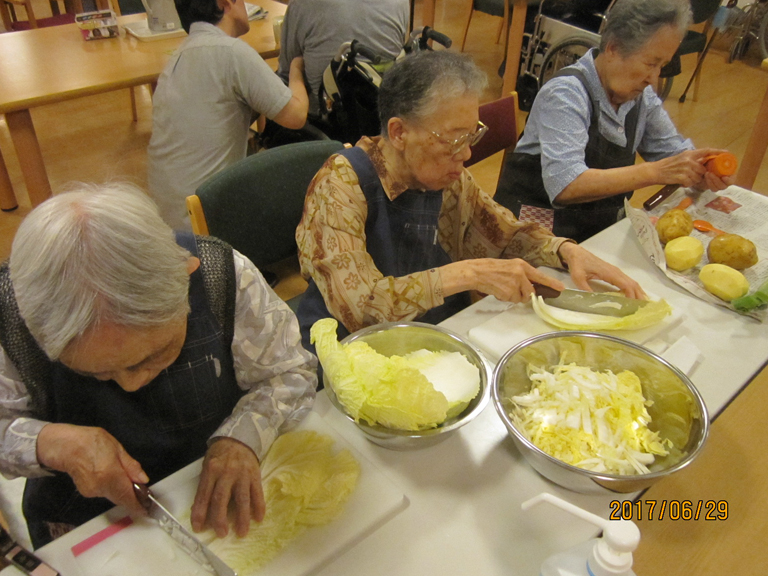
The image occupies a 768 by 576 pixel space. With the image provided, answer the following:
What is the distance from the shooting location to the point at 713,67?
531cm

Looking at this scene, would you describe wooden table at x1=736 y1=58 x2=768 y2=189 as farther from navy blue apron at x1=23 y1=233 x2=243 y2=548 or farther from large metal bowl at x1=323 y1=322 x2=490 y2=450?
navy blue apron at x1=23 y1=233 x2=243 y2=548

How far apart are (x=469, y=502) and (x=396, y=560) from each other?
156 millimetres

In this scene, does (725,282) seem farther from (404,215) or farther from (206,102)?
(206,102)

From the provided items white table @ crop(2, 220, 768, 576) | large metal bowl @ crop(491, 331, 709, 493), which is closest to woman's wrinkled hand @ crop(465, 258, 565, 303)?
large metal bowl @ crop(491, 331, 709, 493)

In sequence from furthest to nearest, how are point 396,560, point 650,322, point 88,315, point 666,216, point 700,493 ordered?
point 700,493, point 666,216, point 650,322, point 396,560, point 88,315

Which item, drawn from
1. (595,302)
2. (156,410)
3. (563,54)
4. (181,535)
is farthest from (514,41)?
(181,535)

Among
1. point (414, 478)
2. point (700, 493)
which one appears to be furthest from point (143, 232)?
point (700, 493)

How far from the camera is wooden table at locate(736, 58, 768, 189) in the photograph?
2793 mm

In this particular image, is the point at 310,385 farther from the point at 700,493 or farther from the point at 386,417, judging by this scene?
the point at 700,493

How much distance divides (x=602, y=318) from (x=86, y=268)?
3.34 feet

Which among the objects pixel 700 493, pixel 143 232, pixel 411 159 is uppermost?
pixel 143 232

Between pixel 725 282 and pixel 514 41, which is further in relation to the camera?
pixel 514 41

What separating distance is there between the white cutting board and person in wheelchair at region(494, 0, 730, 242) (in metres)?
1.27

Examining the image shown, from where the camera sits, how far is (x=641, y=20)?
1.62 metres
